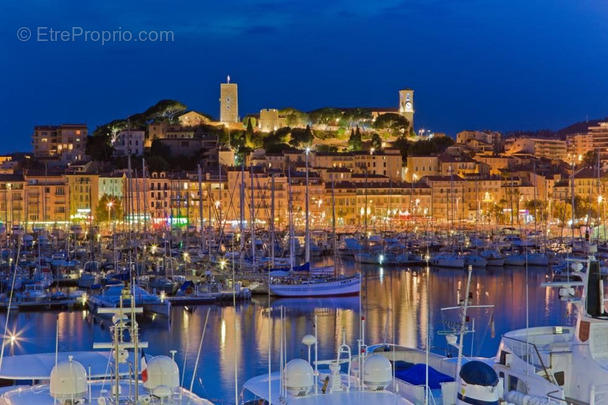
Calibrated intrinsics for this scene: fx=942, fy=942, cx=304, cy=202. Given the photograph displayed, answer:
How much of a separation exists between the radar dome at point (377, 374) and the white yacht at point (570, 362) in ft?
4.05

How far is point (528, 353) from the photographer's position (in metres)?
8.30

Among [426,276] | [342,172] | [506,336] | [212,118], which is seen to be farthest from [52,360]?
[212,118]

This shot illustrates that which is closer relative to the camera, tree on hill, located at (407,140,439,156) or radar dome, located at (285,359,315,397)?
radar dome, located at (285,359,315,397)

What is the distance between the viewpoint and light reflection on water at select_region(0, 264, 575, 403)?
16950 mm

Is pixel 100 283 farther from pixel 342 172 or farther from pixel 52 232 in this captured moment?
pixel 342 172

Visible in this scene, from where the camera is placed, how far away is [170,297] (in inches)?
950

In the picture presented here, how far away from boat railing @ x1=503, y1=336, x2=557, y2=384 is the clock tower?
3176 inches

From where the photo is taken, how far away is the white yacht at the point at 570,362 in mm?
7625

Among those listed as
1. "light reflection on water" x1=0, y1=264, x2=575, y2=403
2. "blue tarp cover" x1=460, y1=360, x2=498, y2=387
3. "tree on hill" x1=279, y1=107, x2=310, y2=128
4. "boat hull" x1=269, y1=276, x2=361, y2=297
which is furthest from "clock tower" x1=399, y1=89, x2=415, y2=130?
A: "blue tarp cover" x1=460, y1=360, x2=498, y2=387

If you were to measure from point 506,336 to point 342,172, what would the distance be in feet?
182

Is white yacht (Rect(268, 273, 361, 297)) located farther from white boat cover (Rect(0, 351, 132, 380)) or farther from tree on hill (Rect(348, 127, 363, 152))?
tree on hill (Rect(348, 127, 363, 152))

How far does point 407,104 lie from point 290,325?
225ft

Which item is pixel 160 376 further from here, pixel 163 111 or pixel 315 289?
pixel 163 111

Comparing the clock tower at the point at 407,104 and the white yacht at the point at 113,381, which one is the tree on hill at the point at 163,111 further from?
the white yacht at the point at 113,381
